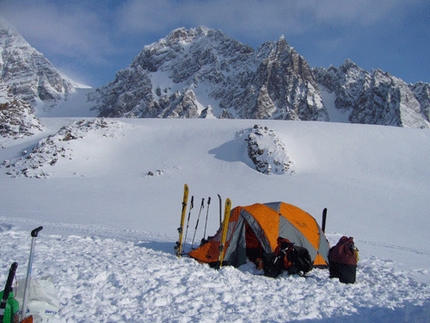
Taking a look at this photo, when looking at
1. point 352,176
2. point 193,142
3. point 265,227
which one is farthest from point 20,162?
point 352,176

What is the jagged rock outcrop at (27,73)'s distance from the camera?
151 m

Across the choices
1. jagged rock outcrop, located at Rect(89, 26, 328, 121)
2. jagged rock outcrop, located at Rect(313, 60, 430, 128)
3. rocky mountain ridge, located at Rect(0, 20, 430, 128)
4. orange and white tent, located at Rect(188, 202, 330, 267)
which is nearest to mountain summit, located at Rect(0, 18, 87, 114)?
→ rocky mountain ridge, located at Rect(0, 20, 430, 128)

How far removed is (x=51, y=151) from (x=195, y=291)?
26.8 metres

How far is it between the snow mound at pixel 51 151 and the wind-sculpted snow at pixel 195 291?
65.7 feet

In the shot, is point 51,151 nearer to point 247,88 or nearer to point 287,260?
point 287,260

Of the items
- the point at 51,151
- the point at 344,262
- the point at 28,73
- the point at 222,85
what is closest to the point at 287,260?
the point at 344,262

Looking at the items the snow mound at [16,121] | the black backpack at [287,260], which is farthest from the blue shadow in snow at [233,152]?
the snow mound at [16,121]

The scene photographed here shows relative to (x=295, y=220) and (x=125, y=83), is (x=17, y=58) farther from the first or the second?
(x=295, y=220)

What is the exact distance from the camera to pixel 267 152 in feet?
89.4

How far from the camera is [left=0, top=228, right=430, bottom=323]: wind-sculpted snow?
4.95 meters

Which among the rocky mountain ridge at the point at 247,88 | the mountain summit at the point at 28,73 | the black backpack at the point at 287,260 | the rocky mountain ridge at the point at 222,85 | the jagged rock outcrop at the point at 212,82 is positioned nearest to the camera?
the black backpack at the point at 287,260

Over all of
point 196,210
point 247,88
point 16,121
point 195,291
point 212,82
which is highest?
point 212,82

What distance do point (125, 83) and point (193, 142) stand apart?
5104 inches

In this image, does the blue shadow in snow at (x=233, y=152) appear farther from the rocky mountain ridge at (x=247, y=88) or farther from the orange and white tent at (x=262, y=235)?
the rocky mountain ridge at (x=247, y=88)
